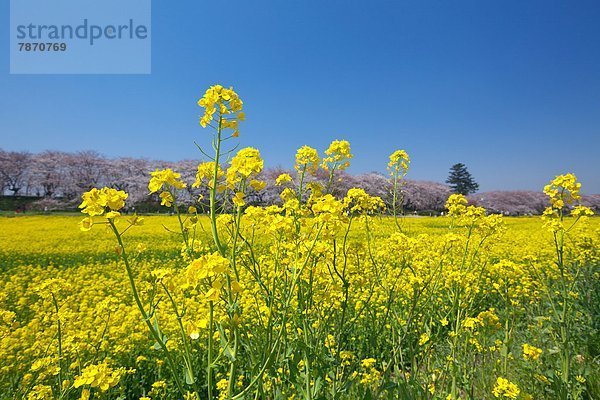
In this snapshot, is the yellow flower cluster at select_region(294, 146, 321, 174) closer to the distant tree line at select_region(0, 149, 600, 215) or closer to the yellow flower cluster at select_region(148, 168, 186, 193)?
the yellow flower cluster at select_region(148, 168, 186, 193)

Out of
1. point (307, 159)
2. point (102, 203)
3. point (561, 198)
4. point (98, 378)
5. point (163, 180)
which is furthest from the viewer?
point (561, 198)

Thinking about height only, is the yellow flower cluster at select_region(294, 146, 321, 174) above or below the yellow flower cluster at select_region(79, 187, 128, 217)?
above

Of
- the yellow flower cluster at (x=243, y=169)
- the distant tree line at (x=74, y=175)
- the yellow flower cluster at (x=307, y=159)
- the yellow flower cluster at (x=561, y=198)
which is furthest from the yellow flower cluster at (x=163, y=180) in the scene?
the distant tree line at (x=74, y=175)

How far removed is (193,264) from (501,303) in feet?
19.3

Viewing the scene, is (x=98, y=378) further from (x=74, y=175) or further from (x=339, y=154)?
(x=74, y=175)

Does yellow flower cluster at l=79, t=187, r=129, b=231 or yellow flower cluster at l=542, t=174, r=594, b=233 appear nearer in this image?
yellow flower cluster at l=79, t=187, r=129, b=231

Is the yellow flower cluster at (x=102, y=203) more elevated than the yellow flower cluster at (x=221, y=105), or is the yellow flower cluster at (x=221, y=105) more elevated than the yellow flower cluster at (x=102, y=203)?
the yellow flower cluster at (x=221, y=105)

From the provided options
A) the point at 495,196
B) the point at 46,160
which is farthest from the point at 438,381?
the point at 495,196

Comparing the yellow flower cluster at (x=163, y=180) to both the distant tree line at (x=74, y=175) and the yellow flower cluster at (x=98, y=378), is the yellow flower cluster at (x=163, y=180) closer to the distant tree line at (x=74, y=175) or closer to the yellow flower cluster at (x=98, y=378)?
the yellow flower cluster at (x=98, y=378)

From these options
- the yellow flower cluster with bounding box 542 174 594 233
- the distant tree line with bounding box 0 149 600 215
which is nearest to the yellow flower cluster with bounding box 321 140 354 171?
the yellow flower cluster with bounding box 542 174 594 233

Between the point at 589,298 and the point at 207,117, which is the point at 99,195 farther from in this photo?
the point at 589,298

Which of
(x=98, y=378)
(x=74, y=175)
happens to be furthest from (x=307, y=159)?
(x=74, y=175)

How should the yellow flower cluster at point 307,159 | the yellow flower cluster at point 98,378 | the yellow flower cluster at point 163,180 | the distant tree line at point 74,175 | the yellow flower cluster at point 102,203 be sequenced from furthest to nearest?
the distant tree line at point 74,175 → the yellow flower cluster at point 307,159 → the yellow flower cluster at point 98,378 → the yellow flower cluster at point 163,180 → the yellow flower cluster at point 102,203

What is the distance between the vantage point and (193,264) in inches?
49.5
